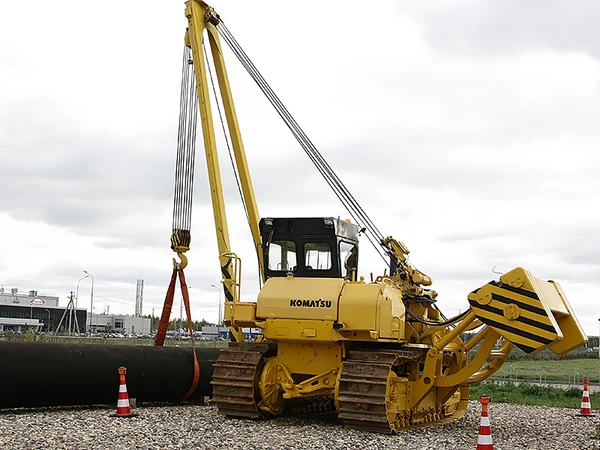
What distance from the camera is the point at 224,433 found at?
11703mm

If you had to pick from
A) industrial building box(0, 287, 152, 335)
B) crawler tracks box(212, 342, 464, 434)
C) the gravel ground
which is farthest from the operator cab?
industrial building box(0, 287, 152, 335)

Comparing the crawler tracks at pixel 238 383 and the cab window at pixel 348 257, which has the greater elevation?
the cab window at pixel 348 257

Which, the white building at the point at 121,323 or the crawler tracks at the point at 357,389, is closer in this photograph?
the crawler tracks at the point at 357,389

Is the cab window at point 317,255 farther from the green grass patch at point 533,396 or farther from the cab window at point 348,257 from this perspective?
the green grass patch at point 533,396

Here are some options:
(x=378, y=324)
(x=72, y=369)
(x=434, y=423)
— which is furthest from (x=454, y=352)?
(x=72, y=369)

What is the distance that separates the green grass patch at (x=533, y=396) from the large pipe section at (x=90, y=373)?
946cm


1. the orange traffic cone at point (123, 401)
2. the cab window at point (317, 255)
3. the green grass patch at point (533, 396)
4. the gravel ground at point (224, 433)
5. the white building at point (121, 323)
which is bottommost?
the green grass patch at point (533, 396)

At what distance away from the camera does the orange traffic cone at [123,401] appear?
1298cm

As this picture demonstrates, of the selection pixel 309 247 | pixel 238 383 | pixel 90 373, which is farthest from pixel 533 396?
pixel 90 373

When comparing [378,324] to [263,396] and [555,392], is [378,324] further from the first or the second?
[555,392]

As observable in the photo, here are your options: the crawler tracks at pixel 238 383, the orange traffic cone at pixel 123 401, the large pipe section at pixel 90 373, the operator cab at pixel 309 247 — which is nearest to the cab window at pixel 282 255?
the operator cab at pixel 309 247

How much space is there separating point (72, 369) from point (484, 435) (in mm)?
7413

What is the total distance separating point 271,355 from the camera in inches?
562

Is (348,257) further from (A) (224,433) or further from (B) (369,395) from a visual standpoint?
(A) (224,433)
